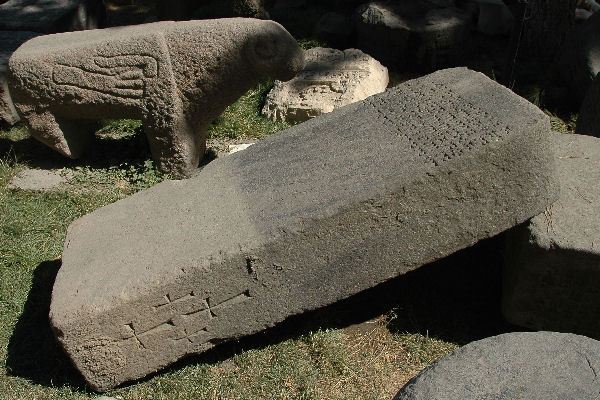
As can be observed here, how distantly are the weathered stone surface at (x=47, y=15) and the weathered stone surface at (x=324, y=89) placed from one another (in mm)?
2078

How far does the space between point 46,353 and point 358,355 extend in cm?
134

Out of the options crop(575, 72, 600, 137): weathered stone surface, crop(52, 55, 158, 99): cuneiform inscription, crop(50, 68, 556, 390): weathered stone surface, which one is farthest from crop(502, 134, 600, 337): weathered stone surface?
crop(52, 55, 158, 99): cuneiform inscription

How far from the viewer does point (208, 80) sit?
12.3 feet

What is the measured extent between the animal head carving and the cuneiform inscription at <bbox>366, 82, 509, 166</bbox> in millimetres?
723

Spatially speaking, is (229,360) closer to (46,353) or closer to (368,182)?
(46,353)

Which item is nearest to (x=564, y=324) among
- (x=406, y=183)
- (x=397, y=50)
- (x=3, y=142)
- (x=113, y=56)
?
(x=406, y=183)

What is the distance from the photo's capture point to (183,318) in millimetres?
2637

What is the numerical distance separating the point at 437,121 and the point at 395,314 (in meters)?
0.90

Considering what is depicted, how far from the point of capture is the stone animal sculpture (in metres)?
3.68

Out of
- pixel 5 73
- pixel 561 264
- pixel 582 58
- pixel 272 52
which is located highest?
pixel 272 52

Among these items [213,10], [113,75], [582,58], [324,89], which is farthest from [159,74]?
[582,58]

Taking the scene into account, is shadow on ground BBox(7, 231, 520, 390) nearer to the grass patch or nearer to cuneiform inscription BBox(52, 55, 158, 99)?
the grass patch

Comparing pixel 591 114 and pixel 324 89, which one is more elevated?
pixel 591 114

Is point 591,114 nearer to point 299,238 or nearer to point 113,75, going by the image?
point 299,238
